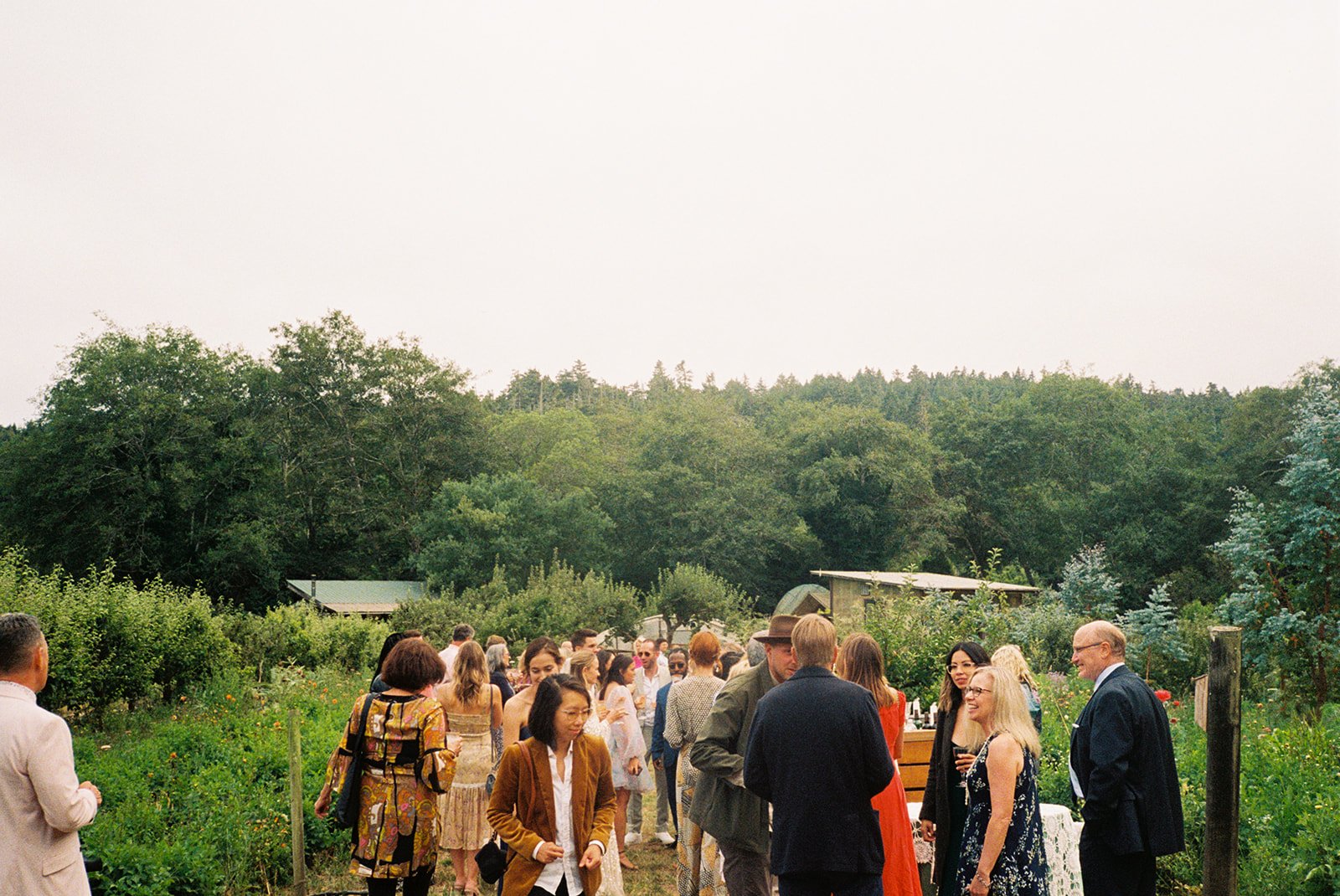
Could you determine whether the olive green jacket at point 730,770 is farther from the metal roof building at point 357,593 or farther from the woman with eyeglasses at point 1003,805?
the metal roof building at point 357,593

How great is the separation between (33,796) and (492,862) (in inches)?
70.3

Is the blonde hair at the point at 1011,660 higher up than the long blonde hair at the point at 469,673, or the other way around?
the blonde hair at the point at 1011,660

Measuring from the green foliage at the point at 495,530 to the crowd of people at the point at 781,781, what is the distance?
1255 inches

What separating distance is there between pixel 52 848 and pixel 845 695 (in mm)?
3061

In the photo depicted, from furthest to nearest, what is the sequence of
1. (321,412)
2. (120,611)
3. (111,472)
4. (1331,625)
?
(321,412) < (111,472) < (1331,625) < (120,611)

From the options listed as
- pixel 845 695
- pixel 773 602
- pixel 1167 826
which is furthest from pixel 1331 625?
pixel 773 602

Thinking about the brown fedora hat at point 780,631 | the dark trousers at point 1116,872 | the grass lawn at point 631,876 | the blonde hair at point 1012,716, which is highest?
the brown fedora hat at point 780,631

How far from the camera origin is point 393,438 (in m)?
46.3

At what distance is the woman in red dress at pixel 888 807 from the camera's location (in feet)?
16.1

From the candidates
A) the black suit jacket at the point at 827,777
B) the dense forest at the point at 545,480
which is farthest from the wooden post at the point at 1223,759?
the dense forest at the point at 545,480

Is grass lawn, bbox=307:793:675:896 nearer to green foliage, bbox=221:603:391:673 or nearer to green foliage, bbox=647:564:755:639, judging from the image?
green foliage, bbox=221:603:391:673

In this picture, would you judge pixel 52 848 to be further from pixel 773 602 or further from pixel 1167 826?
pixel 773 602

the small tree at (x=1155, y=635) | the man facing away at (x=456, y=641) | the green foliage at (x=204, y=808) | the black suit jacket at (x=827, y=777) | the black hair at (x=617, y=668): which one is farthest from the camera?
the small tree at (x=1155, y=635)

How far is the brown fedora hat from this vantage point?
5387 millimetres
